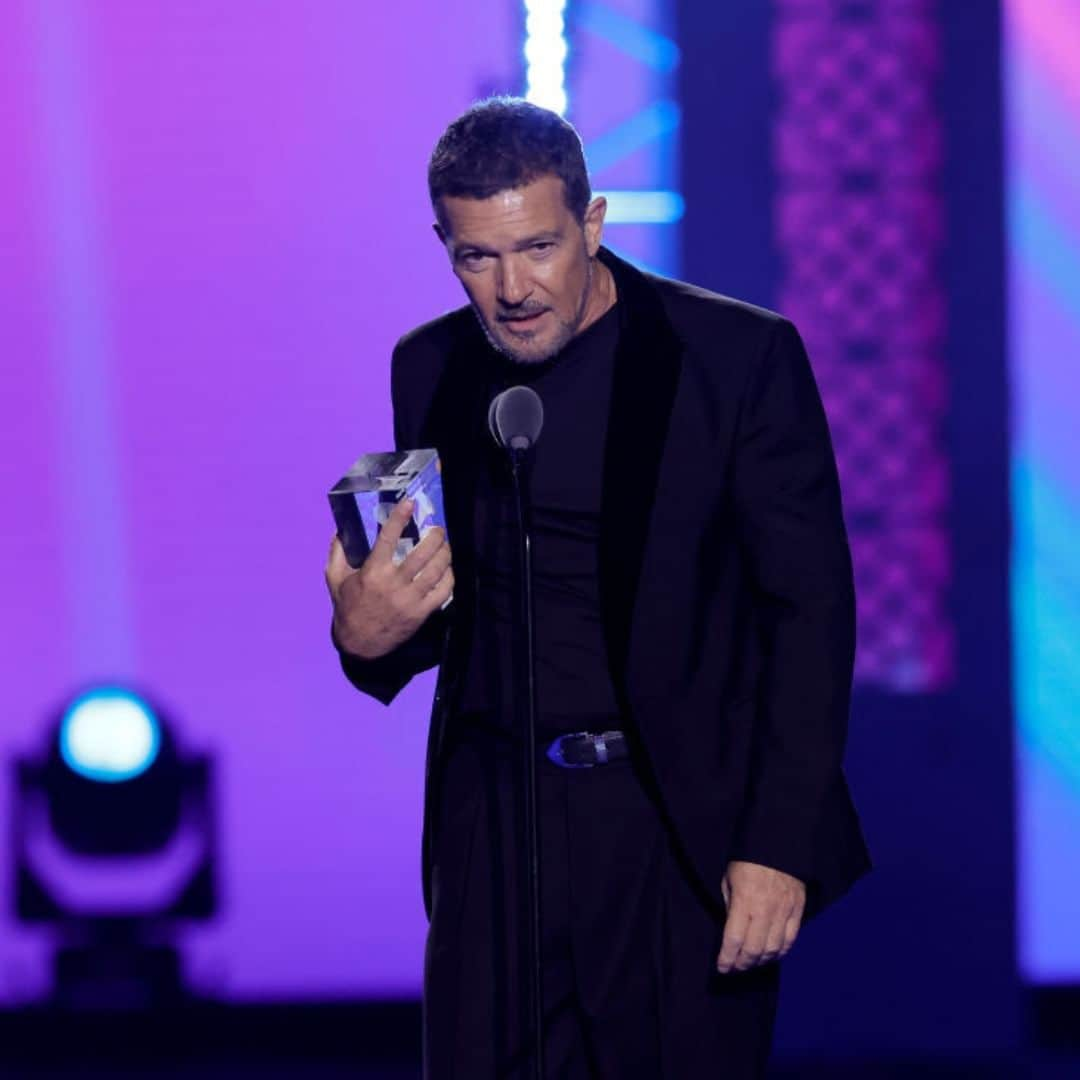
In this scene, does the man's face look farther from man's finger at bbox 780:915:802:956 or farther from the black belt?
man's finger at bbox 780:915:802:956

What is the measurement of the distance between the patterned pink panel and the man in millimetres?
1638

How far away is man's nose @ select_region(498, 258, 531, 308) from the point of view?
190cm

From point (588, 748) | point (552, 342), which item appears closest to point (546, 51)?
point (552, 342)

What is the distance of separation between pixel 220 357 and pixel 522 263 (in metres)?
2.03

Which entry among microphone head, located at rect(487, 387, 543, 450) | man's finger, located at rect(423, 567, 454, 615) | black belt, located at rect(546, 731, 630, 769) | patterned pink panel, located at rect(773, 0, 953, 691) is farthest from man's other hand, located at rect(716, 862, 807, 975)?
patterned pink panel, located at rect(773, 0, 953, 691)

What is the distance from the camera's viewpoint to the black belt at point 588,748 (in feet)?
6.42

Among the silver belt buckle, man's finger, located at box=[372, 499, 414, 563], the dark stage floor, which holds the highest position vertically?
man's finger, located at box=[372, 499, 414, 563]

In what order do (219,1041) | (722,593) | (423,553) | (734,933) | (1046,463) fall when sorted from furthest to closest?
1. (219,1041)
2. (1046,463)
3. (722,593)
4. (734,933)
5. (423,553)

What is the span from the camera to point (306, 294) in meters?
3.81

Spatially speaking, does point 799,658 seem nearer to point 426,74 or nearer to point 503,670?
point 503,670

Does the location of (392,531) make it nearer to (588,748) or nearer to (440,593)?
(440,593)

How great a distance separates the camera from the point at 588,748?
6.42 ft

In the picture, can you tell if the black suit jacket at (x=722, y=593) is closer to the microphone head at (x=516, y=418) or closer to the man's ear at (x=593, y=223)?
the man's ear at (x=593, y=223)

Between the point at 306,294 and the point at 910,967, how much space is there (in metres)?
1.88
